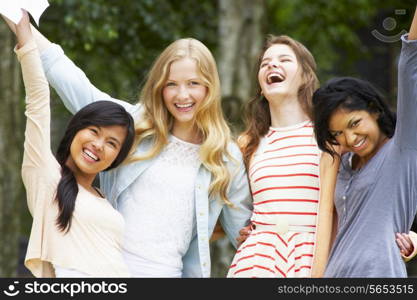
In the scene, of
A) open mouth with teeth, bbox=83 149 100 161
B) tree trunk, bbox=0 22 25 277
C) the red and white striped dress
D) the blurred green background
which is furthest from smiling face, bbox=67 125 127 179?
tree trunk, bbox=0 22 25 277

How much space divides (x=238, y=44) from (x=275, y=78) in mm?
4142

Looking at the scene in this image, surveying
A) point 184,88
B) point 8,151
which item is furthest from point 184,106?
point 8,151

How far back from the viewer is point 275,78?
3.85 metres

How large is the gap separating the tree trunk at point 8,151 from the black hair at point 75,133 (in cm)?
368

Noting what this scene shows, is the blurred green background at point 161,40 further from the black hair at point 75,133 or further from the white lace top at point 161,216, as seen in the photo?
the black hair at point 75,133

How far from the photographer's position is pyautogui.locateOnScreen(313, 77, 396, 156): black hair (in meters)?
3.38

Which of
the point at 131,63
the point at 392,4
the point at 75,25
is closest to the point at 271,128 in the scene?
the point at 75,25

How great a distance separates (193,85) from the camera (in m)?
3.79

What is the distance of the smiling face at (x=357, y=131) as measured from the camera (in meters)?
3.35

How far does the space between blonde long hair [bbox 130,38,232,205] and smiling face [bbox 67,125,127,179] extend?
0.27 meters

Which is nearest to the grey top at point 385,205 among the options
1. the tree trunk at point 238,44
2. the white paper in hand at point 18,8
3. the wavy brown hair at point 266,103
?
the wavy brown hair at point 266,103

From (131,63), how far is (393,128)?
5.35m

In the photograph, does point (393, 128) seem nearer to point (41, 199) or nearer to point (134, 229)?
point (134, 229)

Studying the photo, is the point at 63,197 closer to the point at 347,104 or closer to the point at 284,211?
the point at 284,211
